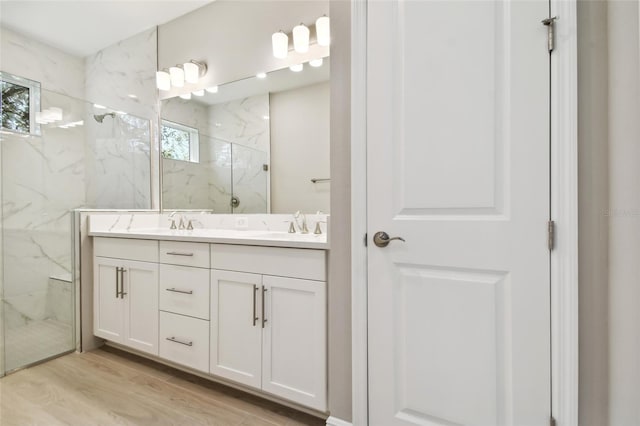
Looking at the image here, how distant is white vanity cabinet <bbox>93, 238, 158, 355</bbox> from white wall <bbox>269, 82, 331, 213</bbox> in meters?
0.90

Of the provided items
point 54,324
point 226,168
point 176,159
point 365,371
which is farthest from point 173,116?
point 365,371

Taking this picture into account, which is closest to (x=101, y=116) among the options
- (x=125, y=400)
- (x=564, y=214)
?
(x=125, y=400)

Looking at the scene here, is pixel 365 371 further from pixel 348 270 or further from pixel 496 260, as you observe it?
pixel 496 260

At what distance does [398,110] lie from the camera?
50.0 inches

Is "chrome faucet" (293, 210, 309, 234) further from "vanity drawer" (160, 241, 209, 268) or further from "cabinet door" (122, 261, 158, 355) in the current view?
"cabinet door" (122, 261, 158, 355)

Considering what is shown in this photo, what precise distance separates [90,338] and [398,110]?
261 cm

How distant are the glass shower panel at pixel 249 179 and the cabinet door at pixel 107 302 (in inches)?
36.6

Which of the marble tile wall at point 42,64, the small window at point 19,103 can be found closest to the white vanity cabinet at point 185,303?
the small window at point 19,103

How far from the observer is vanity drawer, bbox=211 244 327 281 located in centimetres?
144

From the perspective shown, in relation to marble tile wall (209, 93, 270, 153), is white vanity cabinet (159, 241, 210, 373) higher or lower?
lower

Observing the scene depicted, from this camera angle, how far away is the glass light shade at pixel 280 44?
2.15 metres

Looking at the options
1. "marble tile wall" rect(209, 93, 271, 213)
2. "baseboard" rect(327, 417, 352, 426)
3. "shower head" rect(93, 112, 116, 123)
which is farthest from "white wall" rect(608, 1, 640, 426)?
"shower head" rect(93, 112, 116, 123)

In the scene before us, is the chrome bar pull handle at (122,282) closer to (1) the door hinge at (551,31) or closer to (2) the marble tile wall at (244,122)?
(2) the marble tile wall at (244,122)

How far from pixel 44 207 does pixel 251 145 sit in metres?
1.50
